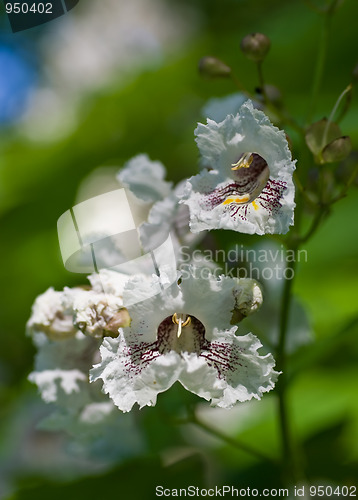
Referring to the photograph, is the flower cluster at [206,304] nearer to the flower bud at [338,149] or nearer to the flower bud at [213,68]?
the flower bud at [338,149]

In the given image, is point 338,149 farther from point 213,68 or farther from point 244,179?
point 213,68

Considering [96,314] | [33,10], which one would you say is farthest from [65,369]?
[33,10]

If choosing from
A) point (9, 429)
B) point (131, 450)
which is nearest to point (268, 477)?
point (131, 450)

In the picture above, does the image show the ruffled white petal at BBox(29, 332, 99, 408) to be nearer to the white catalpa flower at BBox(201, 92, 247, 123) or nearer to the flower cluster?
the flower cluster

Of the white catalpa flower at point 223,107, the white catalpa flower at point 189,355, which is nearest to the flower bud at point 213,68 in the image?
the white catalpa flower at point 223,107

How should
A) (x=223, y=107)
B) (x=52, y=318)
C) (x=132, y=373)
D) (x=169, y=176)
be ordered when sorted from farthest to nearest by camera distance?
(x=169, y=176)
(x=223, y=107)
(x=52, y=318)
(x=132, y=373)

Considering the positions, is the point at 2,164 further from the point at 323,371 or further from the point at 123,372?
the point at 123,372
